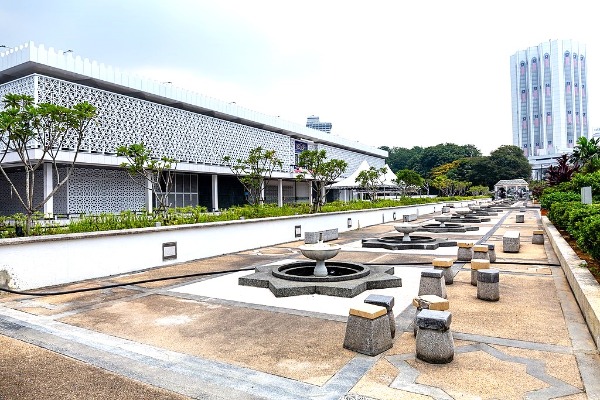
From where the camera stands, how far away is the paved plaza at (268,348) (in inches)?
158

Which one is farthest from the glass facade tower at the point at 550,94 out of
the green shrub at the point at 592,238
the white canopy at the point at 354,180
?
the green shrub at the point at 592,238

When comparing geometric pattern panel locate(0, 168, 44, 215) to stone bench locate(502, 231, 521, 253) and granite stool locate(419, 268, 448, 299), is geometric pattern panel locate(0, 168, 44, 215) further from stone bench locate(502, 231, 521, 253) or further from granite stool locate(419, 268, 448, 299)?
granite stool locate(419, 268, 448, 299)

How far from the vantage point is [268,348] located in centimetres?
512

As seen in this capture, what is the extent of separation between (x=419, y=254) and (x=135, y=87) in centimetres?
2555

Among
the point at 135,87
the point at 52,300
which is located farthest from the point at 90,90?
the point at 52,300

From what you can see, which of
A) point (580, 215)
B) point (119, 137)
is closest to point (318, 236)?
point (580, 215)

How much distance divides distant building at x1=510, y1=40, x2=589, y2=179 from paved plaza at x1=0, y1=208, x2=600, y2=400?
122m

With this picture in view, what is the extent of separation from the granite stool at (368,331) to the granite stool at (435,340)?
1.50ft

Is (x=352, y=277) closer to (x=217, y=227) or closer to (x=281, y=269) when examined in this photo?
(x=281, y=269)

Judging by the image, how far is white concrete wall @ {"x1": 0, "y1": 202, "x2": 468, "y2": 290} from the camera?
8.60 meters

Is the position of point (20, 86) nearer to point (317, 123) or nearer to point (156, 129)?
point (156, 129)

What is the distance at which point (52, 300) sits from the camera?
25.6ft

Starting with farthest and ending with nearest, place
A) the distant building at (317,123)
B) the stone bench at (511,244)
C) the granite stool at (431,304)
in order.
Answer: the distant building at (317,123) < the stone bench at (511,244) < the granite stool at (431,304)

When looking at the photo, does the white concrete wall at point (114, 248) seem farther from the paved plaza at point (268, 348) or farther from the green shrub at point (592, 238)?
the green shrub at point (592, 238)
